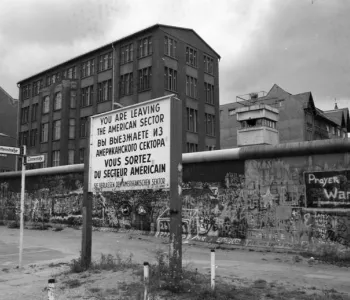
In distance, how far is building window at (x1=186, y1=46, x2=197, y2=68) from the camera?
155 ft

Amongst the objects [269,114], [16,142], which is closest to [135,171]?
[269,114]

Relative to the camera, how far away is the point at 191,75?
47281mm

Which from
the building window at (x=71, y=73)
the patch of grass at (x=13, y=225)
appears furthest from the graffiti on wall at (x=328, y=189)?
the building window at (x=71, y=73)

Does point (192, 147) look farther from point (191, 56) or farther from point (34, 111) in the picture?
point (34, 111)

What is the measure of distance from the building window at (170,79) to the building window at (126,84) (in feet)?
13.0

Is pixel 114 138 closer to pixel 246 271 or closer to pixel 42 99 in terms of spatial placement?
pixel 246 271

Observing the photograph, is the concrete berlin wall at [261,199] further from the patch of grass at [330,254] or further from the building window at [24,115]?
the building window at [24,115]

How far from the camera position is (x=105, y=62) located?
1927 inches

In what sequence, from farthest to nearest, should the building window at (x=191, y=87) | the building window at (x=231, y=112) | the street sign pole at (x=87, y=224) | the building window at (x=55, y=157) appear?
the building window at (x=231, y=112) < the building window at (x=55, y=157) < the building window at (x=191, y=87) < the street sign pole at (x=87, y=224)

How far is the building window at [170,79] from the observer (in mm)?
43812

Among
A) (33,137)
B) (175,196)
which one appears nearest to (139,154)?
(175,196)

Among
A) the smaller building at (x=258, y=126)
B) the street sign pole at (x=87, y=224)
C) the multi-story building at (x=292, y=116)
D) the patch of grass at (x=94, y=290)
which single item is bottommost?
the patch of grass at (x=94, y=290)

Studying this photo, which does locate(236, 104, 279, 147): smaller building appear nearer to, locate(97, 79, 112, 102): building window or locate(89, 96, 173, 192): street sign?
locate(89, 96, 173, 192): street sign

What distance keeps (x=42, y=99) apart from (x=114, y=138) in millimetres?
49902
